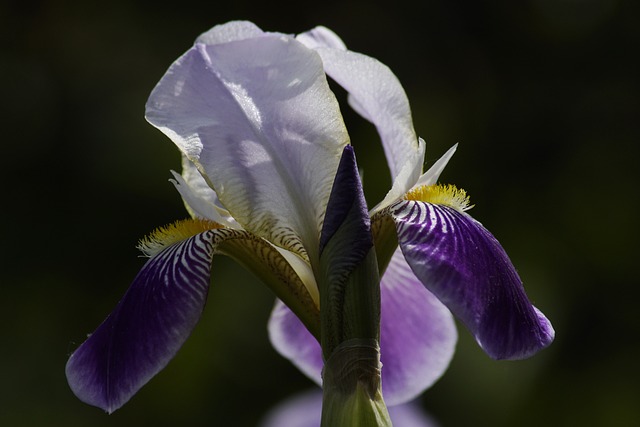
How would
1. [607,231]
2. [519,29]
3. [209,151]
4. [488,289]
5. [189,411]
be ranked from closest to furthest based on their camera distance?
[488,289] → [209,151] → [189,411] → [607,231] → [519,29]

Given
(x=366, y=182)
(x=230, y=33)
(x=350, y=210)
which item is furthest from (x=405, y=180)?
(x=366, y=182)

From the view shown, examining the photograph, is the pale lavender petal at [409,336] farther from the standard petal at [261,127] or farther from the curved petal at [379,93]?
the standard petal at [261,127]

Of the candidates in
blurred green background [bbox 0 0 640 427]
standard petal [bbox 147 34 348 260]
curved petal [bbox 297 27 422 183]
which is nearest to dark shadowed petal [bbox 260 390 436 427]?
blurred green background [bbox 0 0 640 427]

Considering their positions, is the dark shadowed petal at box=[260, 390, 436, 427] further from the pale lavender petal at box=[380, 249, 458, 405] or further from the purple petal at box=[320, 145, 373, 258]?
the purple petal at box=[320, 145, 373, 258]

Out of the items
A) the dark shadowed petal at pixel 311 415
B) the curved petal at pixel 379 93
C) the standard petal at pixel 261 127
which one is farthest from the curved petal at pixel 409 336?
the dark shadowed petal at pixel 311 415

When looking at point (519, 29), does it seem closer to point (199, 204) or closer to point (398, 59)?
point (398, 59)

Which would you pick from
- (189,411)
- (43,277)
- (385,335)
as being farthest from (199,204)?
(43,277)

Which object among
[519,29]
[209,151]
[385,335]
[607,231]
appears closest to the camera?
[209,151]
